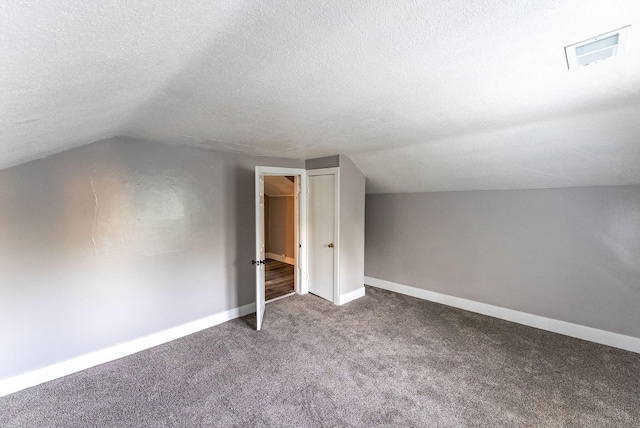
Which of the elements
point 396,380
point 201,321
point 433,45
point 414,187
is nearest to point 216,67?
point 433,45

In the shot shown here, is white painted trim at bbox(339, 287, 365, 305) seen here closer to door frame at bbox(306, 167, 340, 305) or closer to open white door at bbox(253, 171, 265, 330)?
door frame at bbox(306, 167, 340, 305)

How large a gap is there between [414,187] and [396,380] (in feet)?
9.20

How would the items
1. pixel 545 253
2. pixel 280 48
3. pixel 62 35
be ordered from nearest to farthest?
pixel 62 35
pixel 280 48
pixel 545 253

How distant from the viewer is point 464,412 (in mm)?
2039

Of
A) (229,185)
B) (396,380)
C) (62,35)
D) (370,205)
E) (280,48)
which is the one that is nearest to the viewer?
(62,35)

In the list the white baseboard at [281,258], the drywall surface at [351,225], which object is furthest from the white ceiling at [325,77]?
the white baseboard at [281,258]

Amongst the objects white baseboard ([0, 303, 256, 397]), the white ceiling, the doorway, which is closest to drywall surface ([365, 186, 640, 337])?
the white ceiling

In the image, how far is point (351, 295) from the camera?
4324 millimetres

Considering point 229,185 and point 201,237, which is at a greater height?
point 229,185

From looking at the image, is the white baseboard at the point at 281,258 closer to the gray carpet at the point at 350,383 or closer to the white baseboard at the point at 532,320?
the white baseboard at the point at 532,320

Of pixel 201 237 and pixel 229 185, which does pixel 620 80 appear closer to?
pixel 229 185

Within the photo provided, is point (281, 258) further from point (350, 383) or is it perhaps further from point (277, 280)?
point (350, 383)

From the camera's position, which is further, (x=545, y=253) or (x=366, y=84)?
(x=545, y=253)

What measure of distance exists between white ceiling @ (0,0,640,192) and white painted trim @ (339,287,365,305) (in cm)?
240
